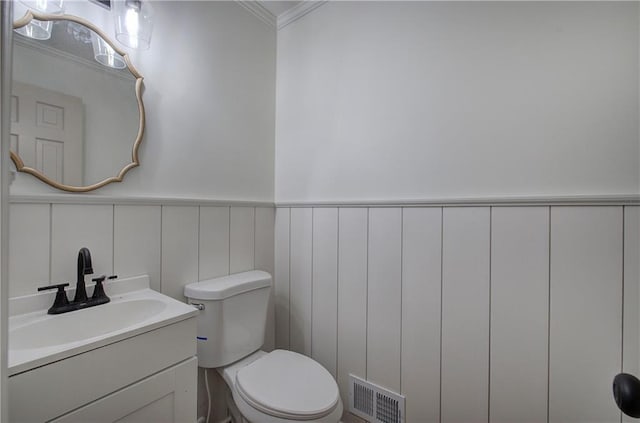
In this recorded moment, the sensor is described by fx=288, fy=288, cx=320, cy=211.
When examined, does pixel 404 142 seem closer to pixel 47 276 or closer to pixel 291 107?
pixel 291 107

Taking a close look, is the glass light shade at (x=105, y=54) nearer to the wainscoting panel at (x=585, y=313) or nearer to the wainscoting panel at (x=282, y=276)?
the wainscoting panel at (x=282, y=276)

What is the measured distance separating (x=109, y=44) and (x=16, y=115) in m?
0.40

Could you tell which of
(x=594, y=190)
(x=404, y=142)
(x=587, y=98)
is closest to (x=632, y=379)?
(x=594, y=190)

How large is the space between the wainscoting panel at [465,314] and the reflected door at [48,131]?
138 centimetres

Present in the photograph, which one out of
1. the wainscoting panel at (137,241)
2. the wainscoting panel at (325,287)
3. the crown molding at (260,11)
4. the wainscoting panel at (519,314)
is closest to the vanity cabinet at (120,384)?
the wainscoting panel at (137,241)

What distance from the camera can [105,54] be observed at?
105 cm

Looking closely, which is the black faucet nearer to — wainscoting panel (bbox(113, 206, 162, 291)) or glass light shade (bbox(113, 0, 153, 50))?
wainscoting panel (bbox(113, 206, 162, 291))

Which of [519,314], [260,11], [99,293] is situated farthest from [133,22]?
[519,314]

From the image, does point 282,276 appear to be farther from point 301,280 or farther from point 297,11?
point 297,11

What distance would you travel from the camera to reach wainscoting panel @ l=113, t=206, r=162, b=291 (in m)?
1.09

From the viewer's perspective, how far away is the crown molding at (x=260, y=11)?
155 cm

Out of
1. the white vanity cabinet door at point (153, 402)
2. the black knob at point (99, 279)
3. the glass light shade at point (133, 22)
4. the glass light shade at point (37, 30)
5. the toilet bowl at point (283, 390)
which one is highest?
the glass light shade at point (133, 22)

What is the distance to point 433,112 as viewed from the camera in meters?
1.20

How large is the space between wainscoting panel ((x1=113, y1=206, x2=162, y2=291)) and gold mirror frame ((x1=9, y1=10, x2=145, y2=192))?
0.12 meters
